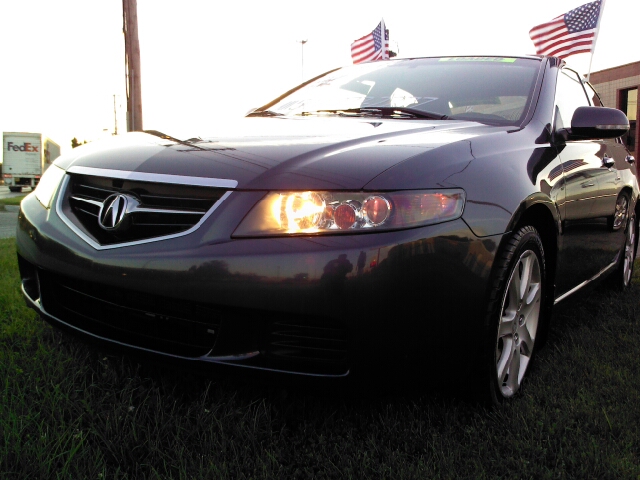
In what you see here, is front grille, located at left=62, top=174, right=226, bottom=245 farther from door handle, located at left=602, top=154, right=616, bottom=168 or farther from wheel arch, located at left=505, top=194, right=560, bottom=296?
door handle, located at left=602, top=154, right=616, bottom=168

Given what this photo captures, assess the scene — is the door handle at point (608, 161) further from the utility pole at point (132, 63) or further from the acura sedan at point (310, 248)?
the utility pole at point (132, 63)

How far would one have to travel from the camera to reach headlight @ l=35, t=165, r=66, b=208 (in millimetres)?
2594

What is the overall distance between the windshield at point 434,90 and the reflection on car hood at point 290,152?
34 cm

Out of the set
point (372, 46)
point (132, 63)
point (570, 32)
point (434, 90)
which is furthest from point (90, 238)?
point (372, 46)

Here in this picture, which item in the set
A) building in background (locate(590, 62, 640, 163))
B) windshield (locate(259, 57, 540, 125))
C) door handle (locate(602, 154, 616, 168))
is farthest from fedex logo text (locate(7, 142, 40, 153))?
door handle (locate(602, 154, 616, 168))

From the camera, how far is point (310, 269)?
6.06 ft

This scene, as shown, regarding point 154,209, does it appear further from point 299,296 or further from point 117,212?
point 299,296

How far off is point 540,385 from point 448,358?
0.79 m

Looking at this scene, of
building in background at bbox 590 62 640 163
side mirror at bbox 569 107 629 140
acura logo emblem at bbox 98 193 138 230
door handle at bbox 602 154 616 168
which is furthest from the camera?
building in background at bbox 590 62 640 163

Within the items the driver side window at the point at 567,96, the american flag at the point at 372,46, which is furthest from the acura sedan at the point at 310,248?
the american flag at the point at 372,46

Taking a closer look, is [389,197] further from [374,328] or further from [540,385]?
[540,385]

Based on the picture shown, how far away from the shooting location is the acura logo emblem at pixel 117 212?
6.99ft

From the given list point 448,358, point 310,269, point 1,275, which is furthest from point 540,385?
point 1,275

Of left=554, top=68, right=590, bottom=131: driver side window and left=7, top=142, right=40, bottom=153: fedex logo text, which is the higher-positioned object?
left=7, top=142, right=40, bottom=153: fedex logo text
